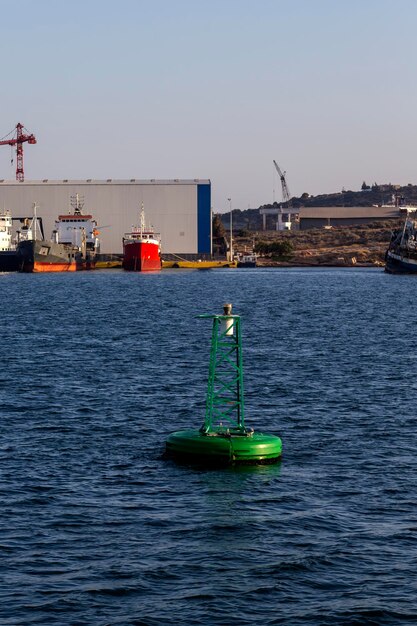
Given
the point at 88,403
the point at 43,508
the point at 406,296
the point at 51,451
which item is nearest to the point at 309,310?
the point at 406,296

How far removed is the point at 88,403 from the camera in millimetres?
50125

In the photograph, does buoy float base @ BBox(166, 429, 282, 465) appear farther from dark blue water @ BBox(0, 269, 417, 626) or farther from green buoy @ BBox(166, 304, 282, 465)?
dark blue water @ BBox(0, 269, 417, 626)

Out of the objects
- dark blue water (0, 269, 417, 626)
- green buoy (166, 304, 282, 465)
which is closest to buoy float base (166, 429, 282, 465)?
green buoy (166, 304, 282, 465)

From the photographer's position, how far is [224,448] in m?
36.2

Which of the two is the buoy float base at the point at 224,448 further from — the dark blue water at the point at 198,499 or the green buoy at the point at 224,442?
the dark blue water at the point at 198,499

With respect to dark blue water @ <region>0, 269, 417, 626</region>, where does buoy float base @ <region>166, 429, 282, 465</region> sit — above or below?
above

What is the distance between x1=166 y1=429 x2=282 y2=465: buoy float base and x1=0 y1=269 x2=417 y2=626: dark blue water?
0.62m

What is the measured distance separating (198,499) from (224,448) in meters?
4.02

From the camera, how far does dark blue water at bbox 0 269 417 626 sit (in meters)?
25.0

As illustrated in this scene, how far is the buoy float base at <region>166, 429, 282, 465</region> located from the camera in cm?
3628

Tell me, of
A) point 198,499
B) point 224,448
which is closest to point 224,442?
point 224,448

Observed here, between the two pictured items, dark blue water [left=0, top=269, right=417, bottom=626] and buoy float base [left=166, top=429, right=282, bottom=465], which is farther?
buoy float base [left=166, top=429, right=282, bottom=465]

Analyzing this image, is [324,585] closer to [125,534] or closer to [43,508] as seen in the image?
[125,534]

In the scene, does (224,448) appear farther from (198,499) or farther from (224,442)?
(198,499)
